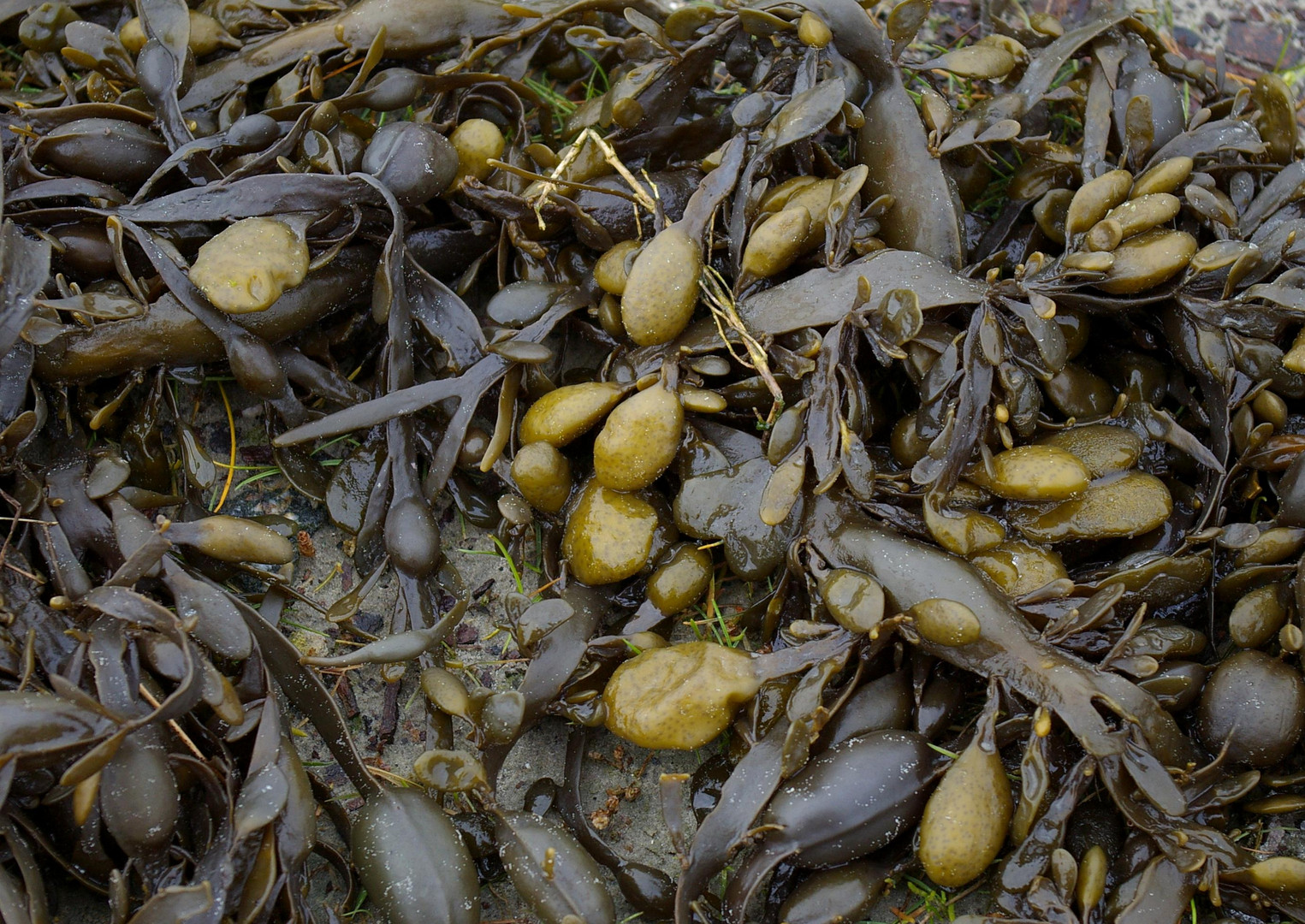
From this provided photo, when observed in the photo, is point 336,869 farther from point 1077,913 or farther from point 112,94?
point 112,94

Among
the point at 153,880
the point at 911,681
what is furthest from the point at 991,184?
the point at 153,880

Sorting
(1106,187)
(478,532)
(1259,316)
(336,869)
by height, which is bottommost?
(336,869)

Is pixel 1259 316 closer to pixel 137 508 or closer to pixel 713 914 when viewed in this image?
pixel 713 914

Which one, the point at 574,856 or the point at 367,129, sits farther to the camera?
the point at 367,129

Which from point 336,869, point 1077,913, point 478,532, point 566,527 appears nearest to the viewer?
point 1077,913

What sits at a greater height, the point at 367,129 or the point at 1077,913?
the point at 367,129

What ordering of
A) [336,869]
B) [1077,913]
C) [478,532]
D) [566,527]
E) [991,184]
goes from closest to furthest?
[1077,913], [336,869], [566,527], [478,532], [991,184]

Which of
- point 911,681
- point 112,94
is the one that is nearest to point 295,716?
point 911,681
